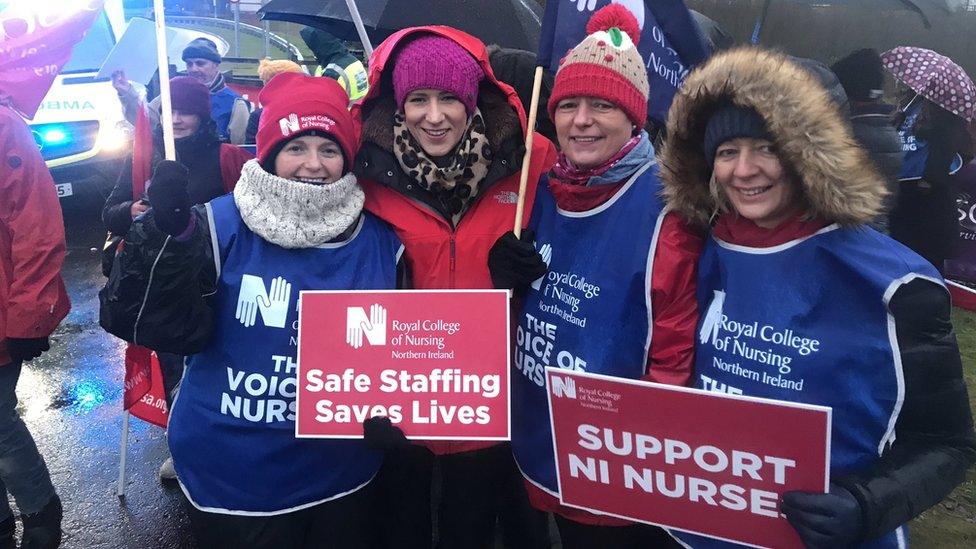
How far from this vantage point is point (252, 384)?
210cm

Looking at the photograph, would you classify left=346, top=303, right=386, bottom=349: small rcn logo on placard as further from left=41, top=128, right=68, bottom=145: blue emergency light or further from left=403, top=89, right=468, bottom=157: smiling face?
left=41, top=128, right=68, bottom=145: blue emergency light

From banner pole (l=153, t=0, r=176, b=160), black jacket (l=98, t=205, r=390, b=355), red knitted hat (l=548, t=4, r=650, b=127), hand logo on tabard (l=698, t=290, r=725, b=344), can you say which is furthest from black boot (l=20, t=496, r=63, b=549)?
hand logo on tabard (l=698, t=290, r=725, b=344)

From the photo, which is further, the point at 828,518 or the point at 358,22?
the point at 358,22

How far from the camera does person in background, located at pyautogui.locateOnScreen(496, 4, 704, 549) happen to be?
6.42 ft

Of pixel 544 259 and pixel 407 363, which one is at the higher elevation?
pixel 544 259

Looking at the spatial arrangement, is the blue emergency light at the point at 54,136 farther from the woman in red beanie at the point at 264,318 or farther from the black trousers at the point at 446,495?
the black trousers at the point at 446,495

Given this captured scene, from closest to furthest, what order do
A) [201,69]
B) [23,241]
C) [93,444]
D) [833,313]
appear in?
[833,313] → [23,241] → [93,444] → [201,69]

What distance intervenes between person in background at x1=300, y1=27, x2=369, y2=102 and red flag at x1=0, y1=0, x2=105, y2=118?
2.42 m

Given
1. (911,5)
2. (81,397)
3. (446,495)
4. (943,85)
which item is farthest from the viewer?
(81,397)

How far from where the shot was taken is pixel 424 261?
2.34 meters

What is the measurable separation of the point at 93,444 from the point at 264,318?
2.71m

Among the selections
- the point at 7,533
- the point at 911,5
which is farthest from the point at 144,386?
the point at 911,5

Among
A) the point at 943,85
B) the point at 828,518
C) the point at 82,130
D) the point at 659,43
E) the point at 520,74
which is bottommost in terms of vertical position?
the point at 82,130

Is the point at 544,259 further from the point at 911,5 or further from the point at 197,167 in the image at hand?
the point at 911,5
